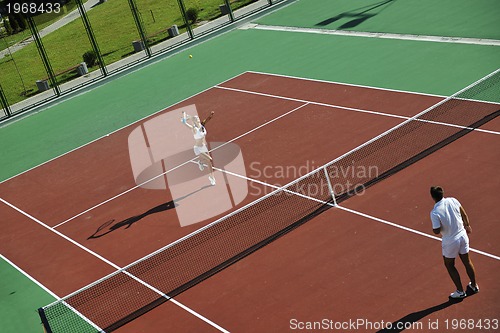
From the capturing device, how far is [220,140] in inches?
840

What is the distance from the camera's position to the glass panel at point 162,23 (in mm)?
32478

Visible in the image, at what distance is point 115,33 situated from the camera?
37719 mm

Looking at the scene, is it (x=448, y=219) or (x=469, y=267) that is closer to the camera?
(x=448, y=219)

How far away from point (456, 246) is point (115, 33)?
2916 centimetres

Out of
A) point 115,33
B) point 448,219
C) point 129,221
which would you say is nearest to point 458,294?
point 448,219

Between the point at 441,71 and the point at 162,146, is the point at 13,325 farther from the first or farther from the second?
the point at 441,71

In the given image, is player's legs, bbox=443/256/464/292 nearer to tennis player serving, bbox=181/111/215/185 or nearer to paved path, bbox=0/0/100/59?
tennis player serving, bbox=181/111/215/185

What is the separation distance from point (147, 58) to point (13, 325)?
17862mm

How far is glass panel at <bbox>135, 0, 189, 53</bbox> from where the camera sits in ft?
107

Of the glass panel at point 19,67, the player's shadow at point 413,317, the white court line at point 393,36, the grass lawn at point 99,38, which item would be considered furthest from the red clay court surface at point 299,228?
the grass lawn at point 99,38

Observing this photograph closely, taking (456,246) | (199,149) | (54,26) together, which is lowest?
(456,246)

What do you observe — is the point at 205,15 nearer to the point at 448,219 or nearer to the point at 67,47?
the point at 67,47

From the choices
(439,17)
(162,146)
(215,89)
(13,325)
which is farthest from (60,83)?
(13,325)

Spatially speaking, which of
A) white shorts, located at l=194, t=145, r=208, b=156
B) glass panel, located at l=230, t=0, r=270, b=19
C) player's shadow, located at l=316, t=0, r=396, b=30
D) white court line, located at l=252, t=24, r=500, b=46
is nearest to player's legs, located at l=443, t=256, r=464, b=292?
white shorts, located at l=194, t=145, r=208, b=156
